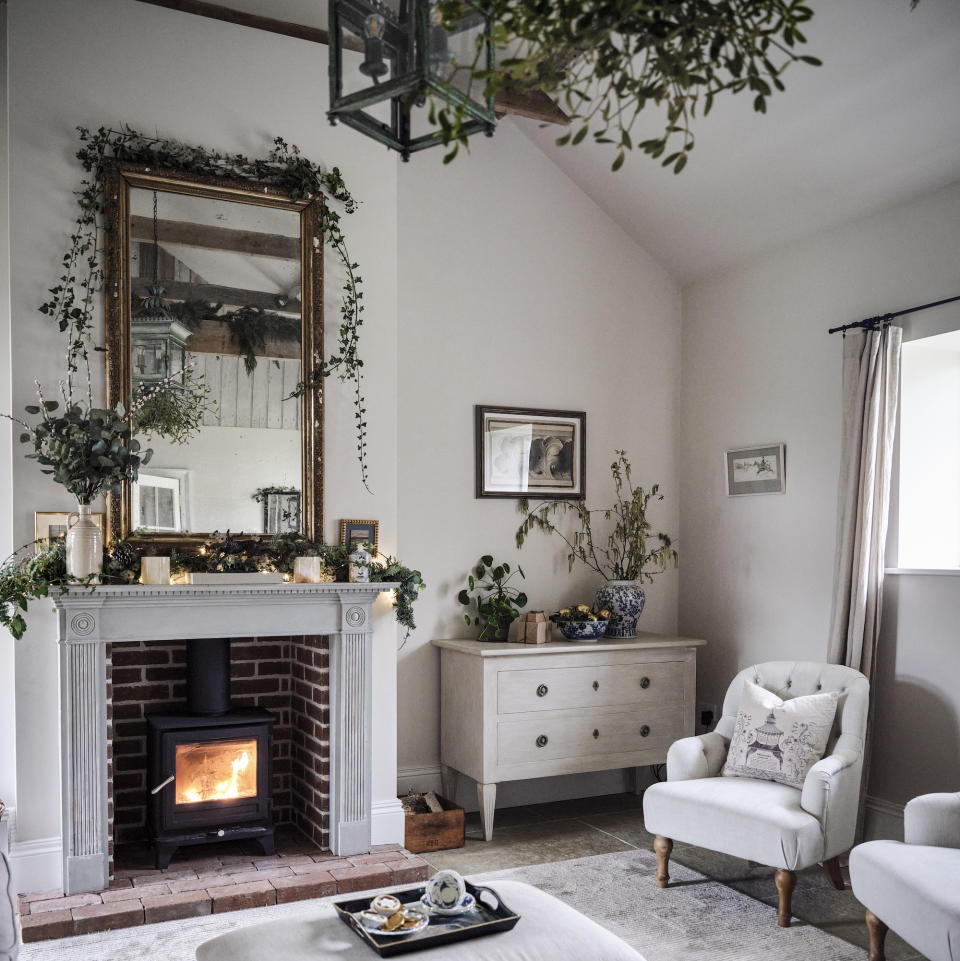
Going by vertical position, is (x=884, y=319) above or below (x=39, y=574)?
above

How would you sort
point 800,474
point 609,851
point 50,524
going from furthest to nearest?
point 800,474 → point 609,851 → point 50,524

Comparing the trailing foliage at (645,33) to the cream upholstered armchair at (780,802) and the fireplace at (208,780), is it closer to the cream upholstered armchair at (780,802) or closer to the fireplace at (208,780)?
the cream upholstered armchair at (780,802)

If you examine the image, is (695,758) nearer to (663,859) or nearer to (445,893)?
(663,859)

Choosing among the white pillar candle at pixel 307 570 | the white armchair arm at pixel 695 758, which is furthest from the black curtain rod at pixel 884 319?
the white pillar candle at pixel 307 570

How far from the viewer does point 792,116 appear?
383 centimetres

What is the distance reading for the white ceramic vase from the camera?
3.34m

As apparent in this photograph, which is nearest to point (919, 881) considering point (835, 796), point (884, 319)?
point (835, 796)

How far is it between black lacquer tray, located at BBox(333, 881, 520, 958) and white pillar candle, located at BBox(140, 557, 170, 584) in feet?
5.05

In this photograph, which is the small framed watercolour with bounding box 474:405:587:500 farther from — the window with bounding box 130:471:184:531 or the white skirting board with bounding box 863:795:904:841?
the white skirting board with bounding box 863:795:904:841

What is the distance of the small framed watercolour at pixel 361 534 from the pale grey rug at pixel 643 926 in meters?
1.40

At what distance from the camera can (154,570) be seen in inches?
138

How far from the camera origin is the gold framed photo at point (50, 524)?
3438mm

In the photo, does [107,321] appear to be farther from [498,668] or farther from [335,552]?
[498,668]

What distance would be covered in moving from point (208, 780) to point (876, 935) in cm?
248
